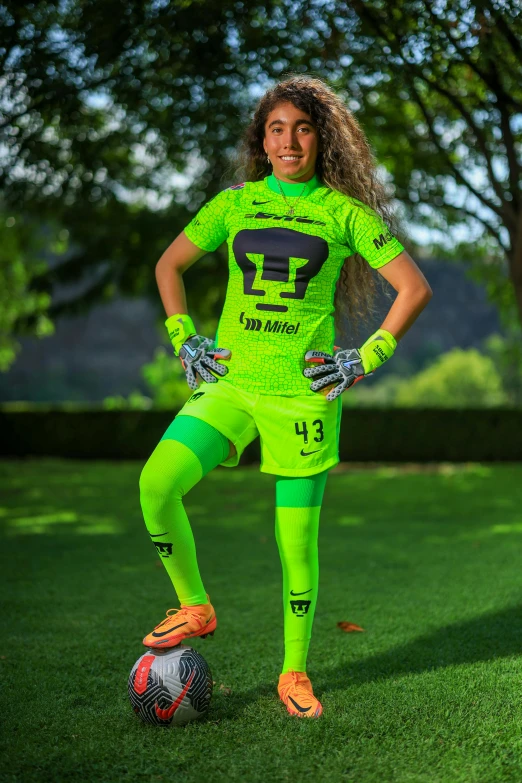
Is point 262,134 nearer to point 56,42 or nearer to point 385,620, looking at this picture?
point 385,620

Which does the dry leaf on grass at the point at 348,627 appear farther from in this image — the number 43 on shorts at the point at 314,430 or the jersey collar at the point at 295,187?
the jersey collar at the point at 295,187

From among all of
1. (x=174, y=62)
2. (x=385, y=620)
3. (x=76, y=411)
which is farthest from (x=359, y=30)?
(x=76, y=411)

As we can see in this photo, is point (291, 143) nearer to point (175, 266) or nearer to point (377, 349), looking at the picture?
point (175, 266)

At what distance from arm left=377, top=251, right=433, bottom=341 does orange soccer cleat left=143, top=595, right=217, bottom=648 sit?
1375 mm

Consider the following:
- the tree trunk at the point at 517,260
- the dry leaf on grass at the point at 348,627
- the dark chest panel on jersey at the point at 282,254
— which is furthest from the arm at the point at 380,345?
the tree trunk at the point at 517,260

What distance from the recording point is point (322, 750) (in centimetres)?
290

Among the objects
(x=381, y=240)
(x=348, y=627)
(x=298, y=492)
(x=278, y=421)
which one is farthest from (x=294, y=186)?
(x=348, y=627)

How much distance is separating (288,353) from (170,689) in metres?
1.38

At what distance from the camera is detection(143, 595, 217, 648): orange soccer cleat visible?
3.23 meters

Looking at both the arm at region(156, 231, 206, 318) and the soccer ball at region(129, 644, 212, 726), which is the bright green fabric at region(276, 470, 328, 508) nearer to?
the soccer ball at region(129, 644, 212, 726)

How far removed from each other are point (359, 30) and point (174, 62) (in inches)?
85.6

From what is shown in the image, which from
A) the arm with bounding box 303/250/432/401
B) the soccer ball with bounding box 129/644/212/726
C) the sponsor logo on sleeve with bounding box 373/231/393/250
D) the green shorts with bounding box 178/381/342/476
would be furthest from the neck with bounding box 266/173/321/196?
the soccer ball with bounding box 129/644/212/726

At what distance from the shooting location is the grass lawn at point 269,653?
285 cm

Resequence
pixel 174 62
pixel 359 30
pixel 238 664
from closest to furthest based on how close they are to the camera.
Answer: pixel 238 664, pixel 359 30, pixel 174 62
